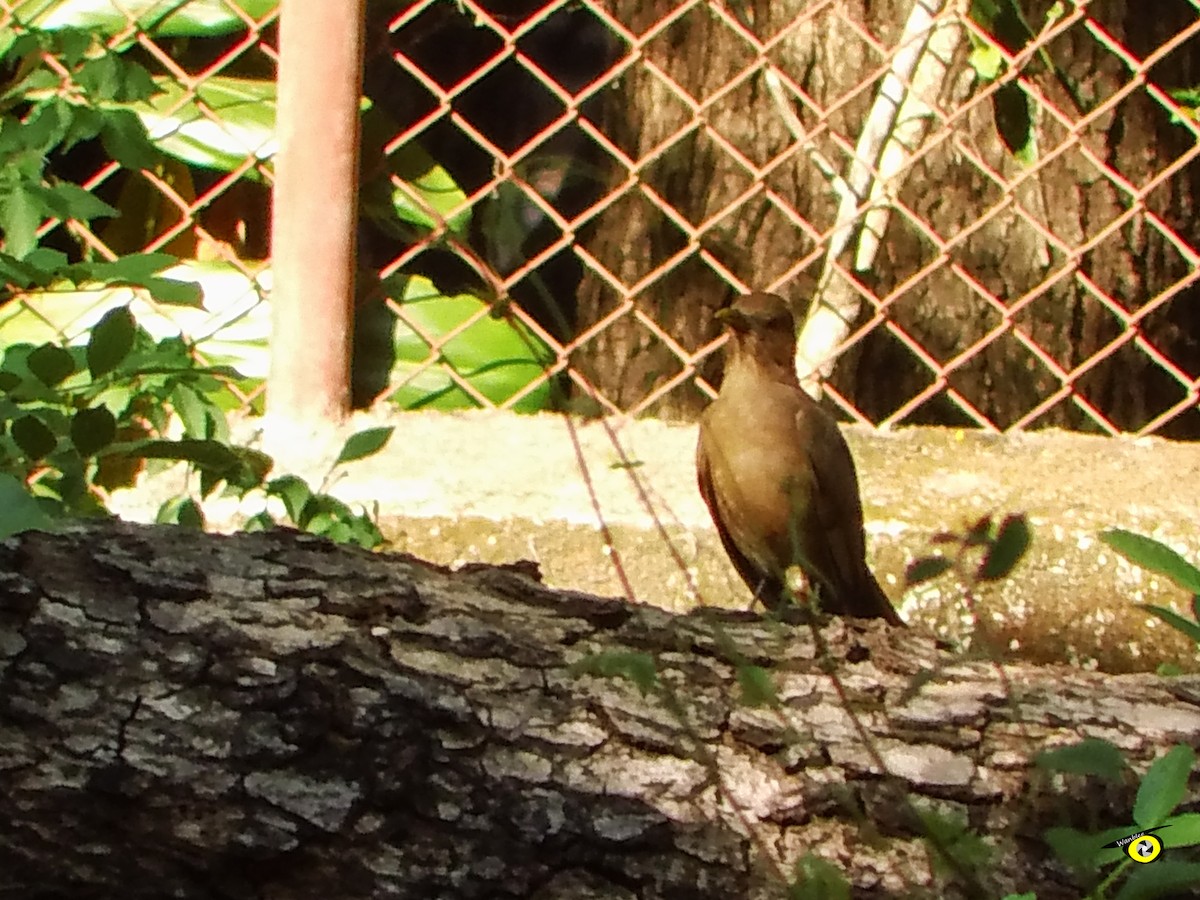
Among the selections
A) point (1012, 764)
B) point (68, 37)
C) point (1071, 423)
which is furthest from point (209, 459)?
point (1071, 423)

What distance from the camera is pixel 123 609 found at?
5.34ft

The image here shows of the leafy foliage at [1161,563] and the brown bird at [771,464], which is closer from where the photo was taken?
the leafy foliage at [1161,563]

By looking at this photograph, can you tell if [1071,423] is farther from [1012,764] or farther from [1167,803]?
[1167,803]

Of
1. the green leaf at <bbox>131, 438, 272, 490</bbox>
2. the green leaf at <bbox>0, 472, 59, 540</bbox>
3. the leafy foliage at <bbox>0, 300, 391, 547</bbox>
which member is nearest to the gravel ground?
the leafy foliage at <bbox>0, 300, 391, 547</bbox>

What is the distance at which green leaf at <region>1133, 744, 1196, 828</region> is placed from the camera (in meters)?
1.40

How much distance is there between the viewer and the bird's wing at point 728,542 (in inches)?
120

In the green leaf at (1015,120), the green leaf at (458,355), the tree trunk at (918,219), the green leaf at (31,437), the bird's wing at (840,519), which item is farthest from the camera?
the green leaf at (1015,120)

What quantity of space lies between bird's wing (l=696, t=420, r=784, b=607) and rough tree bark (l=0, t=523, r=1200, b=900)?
46.2 inches

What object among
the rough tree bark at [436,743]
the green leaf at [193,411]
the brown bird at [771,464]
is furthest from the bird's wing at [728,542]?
the rough tree bark at [436,743]

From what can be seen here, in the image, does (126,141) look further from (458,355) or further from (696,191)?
(696,191)

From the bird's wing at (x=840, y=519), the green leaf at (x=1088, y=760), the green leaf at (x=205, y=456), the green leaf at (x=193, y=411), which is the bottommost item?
the green leaf at (x=1088, y=760)

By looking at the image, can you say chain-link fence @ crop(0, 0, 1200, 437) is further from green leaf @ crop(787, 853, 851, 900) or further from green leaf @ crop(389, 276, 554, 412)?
green leaf @ crop(787, 853, 851, 900)

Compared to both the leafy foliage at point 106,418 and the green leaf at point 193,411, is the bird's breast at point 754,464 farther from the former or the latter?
the green leaf at point 193,411

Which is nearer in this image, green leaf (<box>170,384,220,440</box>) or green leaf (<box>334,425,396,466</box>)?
green leaf (<box>334,425,396,466</box>)
